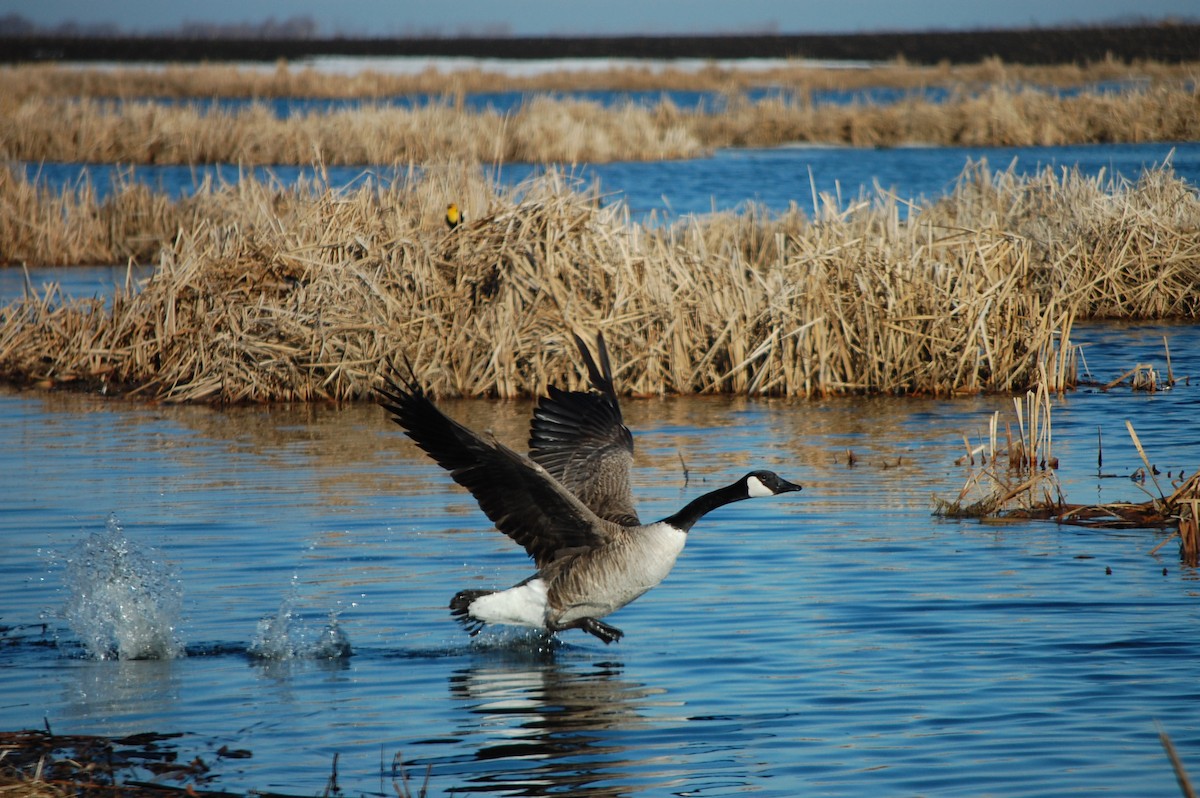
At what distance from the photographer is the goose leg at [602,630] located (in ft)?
23.0

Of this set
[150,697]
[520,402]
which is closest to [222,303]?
[520,402]

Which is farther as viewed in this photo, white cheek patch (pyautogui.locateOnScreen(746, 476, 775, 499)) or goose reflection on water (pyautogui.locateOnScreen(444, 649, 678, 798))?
white cheek patch (pyautogui.locateOnScreen(746, 476, 775, 499))

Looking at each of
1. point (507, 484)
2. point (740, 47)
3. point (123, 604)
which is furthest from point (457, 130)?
point (740, 47)

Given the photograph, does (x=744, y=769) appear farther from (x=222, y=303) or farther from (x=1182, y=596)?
(x=222, y=303)

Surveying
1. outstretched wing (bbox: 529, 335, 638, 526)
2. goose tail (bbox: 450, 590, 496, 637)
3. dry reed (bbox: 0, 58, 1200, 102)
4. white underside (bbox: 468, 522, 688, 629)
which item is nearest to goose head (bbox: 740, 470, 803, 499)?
white underside (bbox: 468, 522, 688, 629)

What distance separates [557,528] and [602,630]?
23.3 inches

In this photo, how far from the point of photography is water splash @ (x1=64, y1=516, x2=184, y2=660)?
731 cm

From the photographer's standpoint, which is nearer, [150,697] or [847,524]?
[150,697]

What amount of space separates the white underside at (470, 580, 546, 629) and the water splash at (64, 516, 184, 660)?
1.58 metres

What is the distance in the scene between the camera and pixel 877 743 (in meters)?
5.68

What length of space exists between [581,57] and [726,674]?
142451mm

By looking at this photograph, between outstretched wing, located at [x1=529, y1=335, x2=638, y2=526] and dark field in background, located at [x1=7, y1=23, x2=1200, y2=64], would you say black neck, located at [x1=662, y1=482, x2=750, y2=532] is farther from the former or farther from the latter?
dark field in background, located at [x1=7, y1=23, x2=1200, y2=64]

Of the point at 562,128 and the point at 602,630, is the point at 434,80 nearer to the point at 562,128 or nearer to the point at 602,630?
the point at 562,128

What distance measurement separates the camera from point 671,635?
7.43 metres
